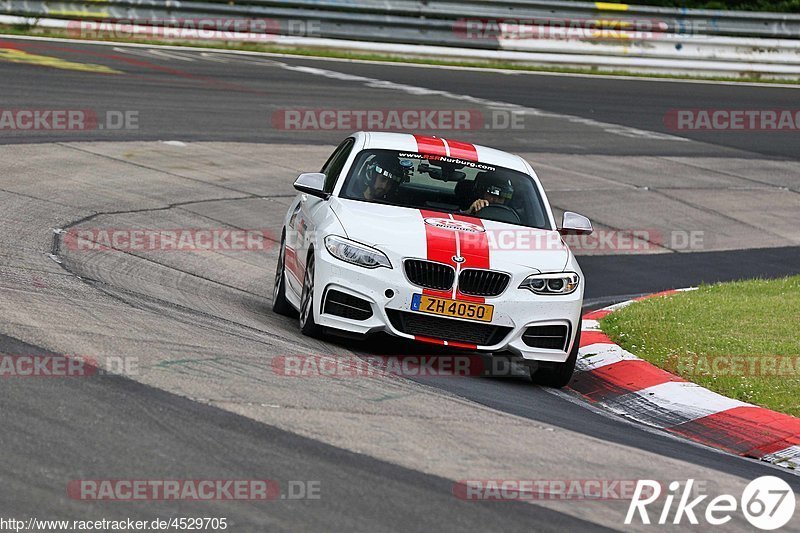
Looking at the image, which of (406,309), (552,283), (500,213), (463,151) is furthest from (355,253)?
(463,151)

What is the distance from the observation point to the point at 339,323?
862 cm

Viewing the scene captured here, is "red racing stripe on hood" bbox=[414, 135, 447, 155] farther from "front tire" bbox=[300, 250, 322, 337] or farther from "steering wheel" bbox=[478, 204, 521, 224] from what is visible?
"front tire" bbox=[300, 250, 322, 337]

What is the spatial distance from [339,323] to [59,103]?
1113cm

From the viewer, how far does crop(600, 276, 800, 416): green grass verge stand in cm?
891

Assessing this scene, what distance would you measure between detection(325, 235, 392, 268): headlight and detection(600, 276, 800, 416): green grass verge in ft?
7.58

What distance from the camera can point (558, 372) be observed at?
8992 millimetres

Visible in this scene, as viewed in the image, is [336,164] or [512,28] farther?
[512,28]

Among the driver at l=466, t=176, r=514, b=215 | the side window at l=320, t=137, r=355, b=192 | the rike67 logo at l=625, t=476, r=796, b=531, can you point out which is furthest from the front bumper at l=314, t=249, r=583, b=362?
the rike67 logo at l=625, t=476, r=796, b=531

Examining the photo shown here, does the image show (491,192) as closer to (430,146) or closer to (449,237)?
(430,146)

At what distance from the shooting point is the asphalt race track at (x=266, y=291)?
551 cm

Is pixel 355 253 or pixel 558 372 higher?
pixel 355 253

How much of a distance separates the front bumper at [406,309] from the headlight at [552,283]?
0.14 ft

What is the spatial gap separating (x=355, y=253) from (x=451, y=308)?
733mm

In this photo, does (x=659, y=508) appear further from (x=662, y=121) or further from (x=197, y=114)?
(x=662, y=121)
